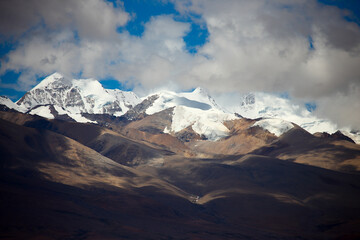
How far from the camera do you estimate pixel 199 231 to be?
10338cm

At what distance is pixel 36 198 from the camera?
9750cm

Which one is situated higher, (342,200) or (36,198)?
(342,200)

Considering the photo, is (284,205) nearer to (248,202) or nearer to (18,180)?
(248,202)

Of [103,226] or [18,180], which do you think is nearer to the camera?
[103,226]

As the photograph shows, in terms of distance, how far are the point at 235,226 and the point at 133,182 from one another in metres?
47.7

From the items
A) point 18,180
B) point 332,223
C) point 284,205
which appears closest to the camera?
point 18,180

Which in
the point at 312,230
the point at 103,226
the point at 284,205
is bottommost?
the point at 103,226

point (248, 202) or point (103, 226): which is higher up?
point (248, 202)

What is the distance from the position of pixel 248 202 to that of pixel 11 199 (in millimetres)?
77797

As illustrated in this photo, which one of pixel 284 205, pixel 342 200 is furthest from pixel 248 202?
pixel 342 200

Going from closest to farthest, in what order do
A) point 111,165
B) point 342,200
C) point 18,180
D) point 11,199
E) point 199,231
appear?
point 11,199 < point 199,231 < point 18,180 < point 342,200 < point 111,165

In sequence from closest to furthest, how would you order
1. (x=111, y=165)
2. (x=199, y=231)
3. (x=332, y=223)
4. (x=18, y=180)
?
(x=199, y=231)
(x=18, y=180)
(x=332, y=223)
(x=111, y=165)

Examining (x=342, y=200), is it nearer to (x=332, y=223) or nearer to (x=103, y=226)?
(x=332, y=223)

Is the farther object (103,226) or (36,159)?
(36,159)
